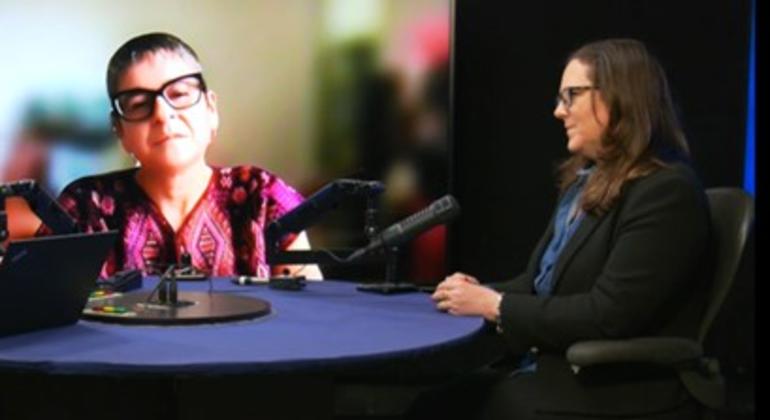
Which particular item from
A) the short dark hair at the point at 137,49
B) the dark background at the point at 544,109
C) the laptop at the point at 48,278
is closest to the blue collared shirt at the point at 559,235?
the dark background at the point at 544,109

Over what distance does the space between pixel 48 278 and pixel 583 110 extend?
51.4 inches

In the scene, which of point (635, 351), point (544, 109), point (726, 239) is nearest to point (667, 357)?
point (635, 351)

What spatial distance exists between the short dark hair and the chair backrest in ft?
6.82

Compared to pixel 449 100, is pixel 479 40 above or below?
above

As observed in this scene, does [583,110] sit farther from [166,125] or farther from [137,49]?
[137,49]

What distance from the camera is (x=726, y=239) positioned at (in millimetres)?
2111

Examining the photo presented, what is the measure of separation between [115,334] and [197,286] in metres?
0.82

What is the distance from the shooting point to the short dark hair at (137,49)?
340cm

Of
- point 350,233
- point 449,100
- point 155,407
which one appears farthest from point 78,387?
point 449,100

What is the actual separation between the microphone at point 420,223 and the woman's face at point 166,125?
4.08 ft

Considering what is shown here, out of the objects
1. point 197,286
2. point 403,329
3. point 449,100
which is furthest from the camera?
point 449,100

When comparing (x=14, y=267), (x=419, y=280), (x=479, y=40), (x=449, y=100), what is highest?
(x=479, y=40)

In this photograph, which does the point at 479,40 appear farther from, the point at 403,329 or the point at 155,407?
the point at 155,407

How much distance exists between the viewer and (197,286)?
270 cm
